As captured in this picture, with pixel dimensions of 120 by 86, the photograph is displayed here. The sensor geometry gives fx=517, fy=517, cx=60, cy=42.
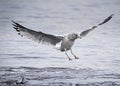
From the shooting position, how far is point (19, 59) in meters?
14.0

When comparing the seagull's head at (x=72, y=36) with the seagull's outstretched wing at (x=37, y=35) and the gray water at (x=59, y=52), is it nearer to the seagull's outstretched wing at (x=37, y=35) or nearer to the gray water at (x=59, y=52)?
the seagull's outstretched wing at (x=37, y=35)

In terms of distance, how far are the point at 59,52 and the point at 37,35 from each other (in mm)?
Result: 3052

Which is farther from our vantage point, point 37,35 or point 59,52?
point 59,52

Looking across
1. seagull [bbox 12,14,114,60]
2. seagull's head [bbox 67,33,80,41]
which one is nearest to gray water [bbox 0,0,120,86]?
seagull [bbox 12,14,114,60]

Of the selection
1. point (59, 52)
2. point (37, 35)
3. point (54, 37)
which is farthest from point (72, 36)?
point (59, 52)

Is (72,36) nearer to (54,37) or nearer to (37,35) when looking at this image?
(54,37)

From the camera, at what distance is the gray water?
1094 centimetres

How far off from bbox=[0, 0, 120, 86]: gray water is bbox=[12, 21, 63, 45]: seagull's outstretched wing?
0.62 meters

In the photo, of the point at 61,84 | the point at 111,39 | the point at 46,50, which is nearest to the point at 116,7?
the point at 111,39

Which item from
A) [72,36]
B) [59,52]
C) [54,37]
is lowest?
[59,52]

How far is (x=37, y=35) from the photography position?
12.5 m

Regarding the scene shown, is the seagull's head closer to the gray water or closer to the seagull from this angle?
the seagull

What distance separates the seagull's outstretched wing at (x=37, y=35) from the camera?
12.3 metres

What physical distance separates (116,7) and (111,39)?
375 inches
